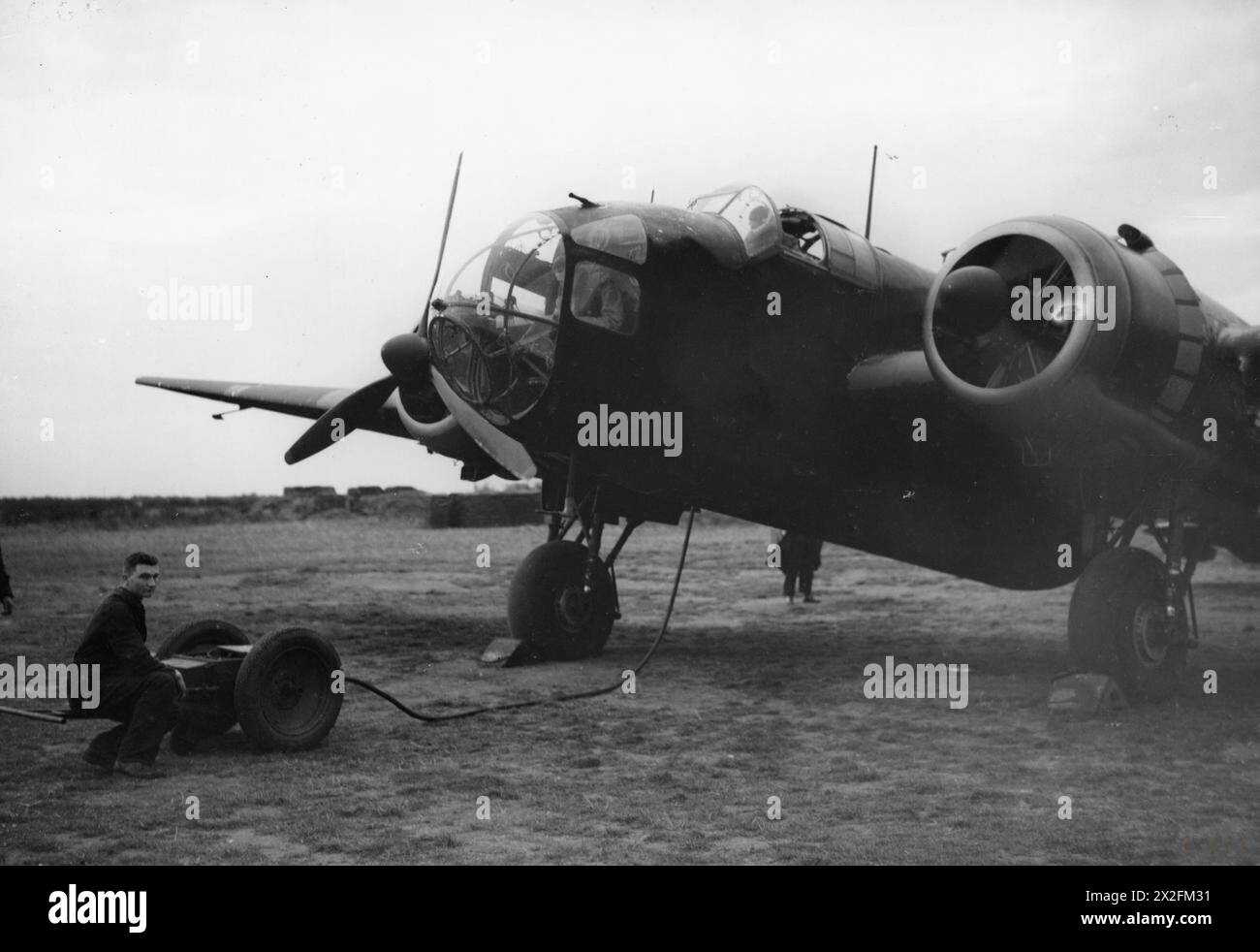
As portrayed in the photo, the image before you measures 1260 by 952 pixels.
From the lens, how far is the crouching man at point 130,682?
6.04 meters

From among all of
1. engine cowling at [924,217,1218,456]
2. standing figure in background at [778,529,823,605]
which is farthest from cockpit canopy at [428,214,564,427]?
standing figure in background at [778,529,823,605]

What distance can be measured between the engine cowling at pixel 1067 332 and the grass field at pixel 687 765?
2.12m

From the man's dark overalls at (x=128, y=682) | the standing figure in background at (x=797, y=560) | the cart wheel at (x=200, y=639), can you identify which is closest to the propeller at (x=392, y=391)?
the cart wheel at (x=200, y=639)

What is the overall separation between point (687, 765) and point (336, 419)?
5445 millimetres

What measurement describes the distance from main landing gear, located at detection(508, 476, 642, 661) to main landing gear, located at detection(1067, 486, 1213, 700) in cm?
394

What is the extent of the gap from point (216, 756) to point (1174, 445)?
22.2ft

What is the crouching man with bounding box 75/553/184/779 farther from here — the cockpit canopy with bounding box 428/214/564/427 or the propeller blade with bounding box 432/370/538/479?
the propeller blade with bounding box 432/370/538/479

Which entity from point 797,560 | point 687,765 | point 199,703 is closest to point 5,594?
point 199,703

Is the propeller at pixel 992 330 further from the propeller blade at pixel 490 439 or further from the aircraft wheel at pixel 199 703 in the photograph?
the aircraft wheel at pixel 199 703

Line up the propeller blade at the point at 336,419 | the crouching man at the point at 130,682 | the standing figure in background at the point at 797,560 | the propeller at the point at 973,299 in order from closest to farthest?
the crouching man at the point at 130,682 < the propeller at the point at 973,299 < the propeller blade at the point at 336,419 < the standing figure in background at the point at 797,560

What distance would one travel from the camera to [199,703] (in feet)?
21.5

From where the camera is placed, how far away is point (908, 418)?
9.26m

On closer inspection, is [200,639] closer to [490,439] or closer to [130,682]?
[130,682]
